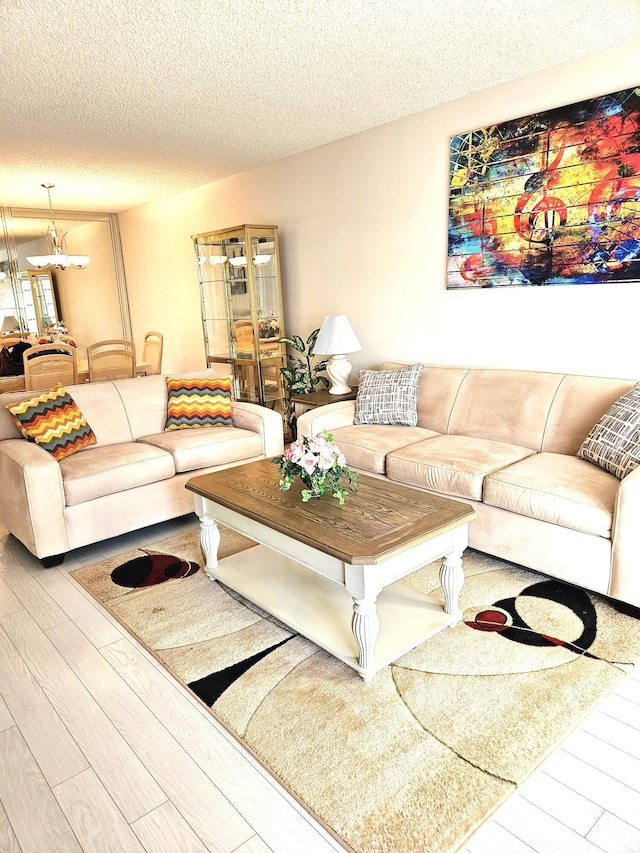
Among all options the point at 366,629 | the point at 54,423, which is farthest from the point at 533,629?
the point at 54,423

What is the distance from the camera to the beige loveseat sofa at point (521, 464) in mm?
2283

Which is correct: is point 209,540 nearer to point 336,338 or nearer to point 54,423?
point 54,423

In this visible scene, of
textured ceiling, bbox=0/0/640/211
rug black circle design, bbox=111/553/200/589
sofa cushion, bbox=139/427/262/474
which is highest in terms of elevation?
textured ceiling, bbox=0/0/640/211

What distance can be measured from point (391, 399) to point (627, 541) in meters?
1.78

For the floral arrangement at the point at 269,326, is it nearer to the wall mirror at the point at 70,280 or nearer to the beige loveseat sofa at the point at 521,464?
the beige loveseat sofa at the point at 521,464

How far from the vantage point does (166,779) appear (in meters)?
1.60

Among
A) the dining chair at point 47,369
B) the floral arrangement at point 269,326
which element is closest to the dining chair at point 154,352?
the dining chair at point 47,369

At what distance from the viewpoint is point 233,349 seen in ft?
17.3

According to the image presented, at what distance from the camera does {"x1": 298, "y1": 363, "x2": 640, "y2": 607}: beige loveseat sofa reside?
7.49 feet

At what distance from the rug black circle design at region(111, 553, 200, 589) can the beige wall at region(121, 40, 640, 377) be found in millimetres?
2236

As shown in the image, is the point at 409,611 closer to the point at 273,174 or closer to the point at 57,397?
the point at 57,397

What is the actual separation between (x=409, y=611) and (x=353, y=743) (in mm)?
656

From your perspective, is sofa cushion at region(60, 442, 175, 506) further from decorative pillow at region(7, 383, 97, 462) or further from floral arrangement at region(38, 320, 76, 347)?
floral arrangement at region(38, 320, 76, 347)

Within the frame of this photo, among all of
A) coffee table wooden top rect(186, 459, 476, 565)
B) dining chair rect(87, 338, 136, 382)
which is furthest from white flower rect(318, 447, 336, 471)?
dining chair rect(87, 338, 136, 382)
